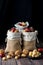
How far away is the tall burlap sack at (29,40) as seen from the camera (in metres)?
3.02

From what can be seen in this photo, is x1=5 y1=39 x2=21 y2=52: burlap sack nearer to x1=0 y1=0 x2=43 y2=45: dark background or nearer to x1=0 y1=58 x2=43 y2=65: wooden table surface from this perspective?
x1=0 y1=58 x2=43 y2=65: wooden table surface

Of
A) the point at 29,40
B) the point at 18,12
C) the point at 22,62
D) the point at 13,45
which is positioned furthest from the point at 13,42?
the point at 18,12

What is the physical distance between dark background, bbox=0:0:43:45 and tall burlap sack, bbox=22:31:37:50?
59 centimetres

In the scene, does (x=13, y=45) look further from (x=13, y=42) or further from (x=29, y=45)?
(x=29, y=45)

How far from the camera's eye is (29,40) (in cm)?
304

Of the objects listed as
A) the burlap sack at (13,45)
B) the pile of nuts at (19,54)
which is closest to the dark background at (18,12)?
the burlap sack at (13,45)

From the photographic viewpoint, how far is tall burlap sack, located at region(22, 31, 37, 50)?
119 inches

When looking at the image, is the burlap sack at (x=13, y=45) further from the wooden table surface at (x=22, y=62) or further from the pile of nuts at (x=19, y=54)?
the wooden table surface at (x=22, y=62)

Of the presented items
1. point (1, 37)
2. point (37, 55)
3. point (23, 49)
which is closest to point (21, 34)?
point (23, 49)

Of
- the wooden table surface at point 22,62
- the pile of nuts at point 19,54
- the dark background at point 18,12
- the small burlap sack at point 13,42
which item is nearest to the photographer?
the wooden table surface at point 22,62

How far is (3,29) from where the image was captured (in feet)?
12.0

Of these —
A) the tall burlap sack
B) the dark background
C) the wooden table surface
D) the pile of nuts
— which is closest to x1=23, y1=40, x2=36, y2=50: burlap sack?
the tall burlap sack

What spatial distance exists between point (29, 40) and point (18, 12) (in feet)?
2.42

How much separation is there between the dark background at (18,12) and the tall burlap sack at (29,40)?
0.59m
